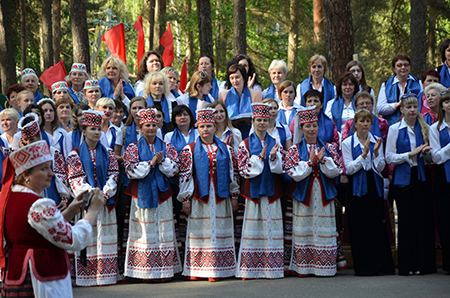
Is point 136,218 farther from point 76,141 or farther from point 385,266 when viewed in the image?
point 385,266

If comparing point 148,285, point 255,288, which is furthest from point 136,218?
point 255,288

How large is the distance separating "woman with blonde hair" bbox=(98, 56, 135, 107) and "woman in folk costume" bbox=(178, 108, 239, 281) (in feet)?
6.53

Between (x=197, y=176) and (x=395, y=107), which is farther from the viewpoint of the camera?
(x=395, y=107)

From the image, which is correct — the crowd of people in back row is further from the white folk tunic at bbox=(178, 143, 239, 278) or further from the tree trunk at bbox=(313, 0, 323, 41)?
the tree trunk at bbox=(313, 0, 323, 41)

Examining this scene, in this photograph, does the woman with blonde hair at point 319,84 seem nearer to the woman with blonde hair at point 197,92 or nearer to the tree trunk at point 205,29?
the woman with blonde hair at point 197,92

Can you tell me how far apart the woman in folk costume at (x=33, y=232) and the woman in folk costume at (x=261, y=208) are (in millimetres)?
3448

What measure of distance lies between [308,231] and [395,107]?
2.39 metres

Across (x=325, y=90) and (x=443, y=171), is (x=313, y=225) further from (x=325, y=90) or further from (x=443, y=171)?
(x=325, y=90)

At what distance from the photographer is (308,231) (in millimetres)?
7527

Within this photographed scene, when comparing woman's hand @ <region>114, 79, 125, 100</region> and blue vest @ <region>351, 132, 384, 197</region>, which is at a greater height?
woman's hand @ <region>114, 79, 125, 100</region>

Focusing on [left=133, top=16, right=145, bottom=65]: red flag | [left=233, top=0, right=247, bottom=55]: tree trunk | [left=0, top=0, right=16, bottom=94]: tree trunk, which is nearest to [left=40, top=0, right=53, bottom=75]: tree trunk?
[left=0, top=0, right=16, bottom=94]: tree trunk

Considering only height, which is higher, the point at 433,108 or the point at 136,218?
the point at 433,108

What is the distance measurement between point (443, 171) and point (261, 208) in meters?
2.38

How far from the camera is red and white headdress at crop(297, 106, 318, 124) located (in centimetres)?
745
